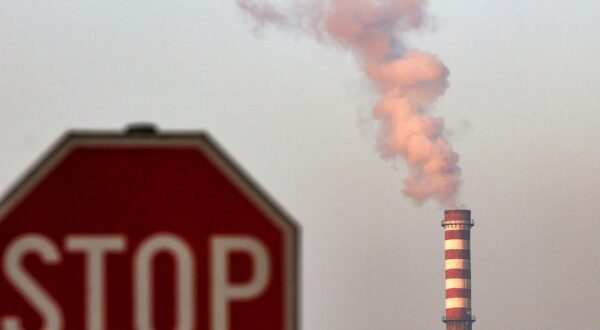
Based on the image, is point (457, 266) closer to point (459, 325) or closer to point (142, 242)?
point (459, 325)

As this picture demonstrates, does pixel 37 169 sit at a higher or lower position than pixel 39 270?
higher

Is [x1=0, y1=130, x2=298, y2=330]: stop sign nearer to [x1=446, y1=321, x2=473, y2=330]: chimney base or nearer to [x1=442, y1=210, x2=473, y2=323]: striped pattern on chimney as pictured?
[x1=442, y1=210, x2=473, y2=323]: striped pattern on chimney

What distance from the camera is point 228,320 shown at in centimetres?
386

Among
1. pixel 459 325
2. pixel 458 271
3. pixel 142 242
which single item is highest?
pixel 458 271

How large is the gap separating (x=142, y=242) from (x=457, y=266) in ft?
377

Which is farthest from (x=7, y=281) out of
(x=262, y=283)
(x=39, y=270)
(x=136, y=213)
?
(x=262, y=283)

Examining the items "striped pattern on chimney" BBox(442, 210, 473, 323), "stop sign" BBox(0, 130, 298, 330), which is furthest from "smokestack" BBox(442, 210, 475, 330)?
"stop sign" BBox(0, 130, 298, 330)

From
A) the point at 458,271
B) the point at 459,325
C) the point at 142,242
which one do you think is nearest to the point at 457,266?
the point at 458,271

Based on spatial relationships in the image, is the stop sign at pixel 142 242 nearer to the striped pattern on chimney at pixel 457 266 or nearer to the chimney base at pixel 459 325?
the striped pattern on chimney at pixel 457 266

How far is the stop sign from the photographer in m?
3.82

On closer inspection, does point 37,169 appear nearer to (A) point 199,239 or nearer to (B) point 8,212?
(B) point 8,212

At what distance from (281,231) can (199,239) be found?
20cm

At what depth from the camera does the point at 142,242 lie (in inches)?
151

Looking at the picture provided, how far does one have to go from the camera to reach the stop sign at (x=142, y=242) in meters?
3.82
